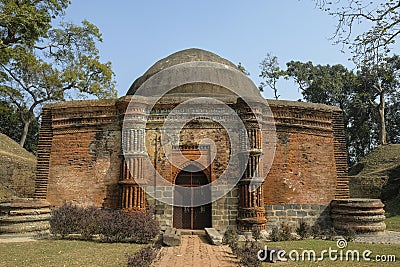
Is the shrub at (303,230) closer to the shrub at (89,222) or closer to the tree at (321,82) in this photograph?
the shrub at (89,222)

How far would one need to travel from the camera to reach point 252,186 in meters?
8.63

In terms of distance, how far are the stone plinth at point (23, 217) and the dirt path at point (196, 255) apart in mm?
3323

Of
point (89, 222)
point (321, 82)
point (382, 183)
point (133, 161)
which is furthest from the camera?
point (321, 82)

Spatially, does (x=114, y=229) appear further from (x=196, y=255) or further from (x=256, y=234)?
(x=256, y=234)

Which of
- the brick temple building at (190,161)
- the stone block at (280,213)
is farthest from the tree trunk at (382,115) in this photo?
the stone block at (280,213)

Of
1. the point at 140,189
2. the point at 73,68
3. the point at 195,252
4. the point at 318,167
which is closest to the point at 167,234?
the point at 195,252

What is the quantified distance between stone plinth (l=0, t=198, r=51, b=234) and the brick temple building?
664 mm

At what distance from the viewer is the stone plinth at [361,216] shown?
8742 millimetres

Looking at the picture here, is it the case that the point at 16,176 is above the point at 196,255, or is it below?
above

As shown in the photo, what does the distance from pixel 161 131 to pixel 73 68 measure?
13.9 m

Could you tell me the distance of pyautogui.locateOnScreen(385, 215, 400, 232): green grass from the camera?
10789 mm

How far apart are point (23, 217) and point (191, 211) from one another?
3.77 meters

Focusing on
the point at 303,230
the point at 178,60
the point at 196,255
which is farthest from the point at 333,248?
the point at 178,60

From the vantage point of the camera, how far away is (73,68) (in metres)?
21.0
